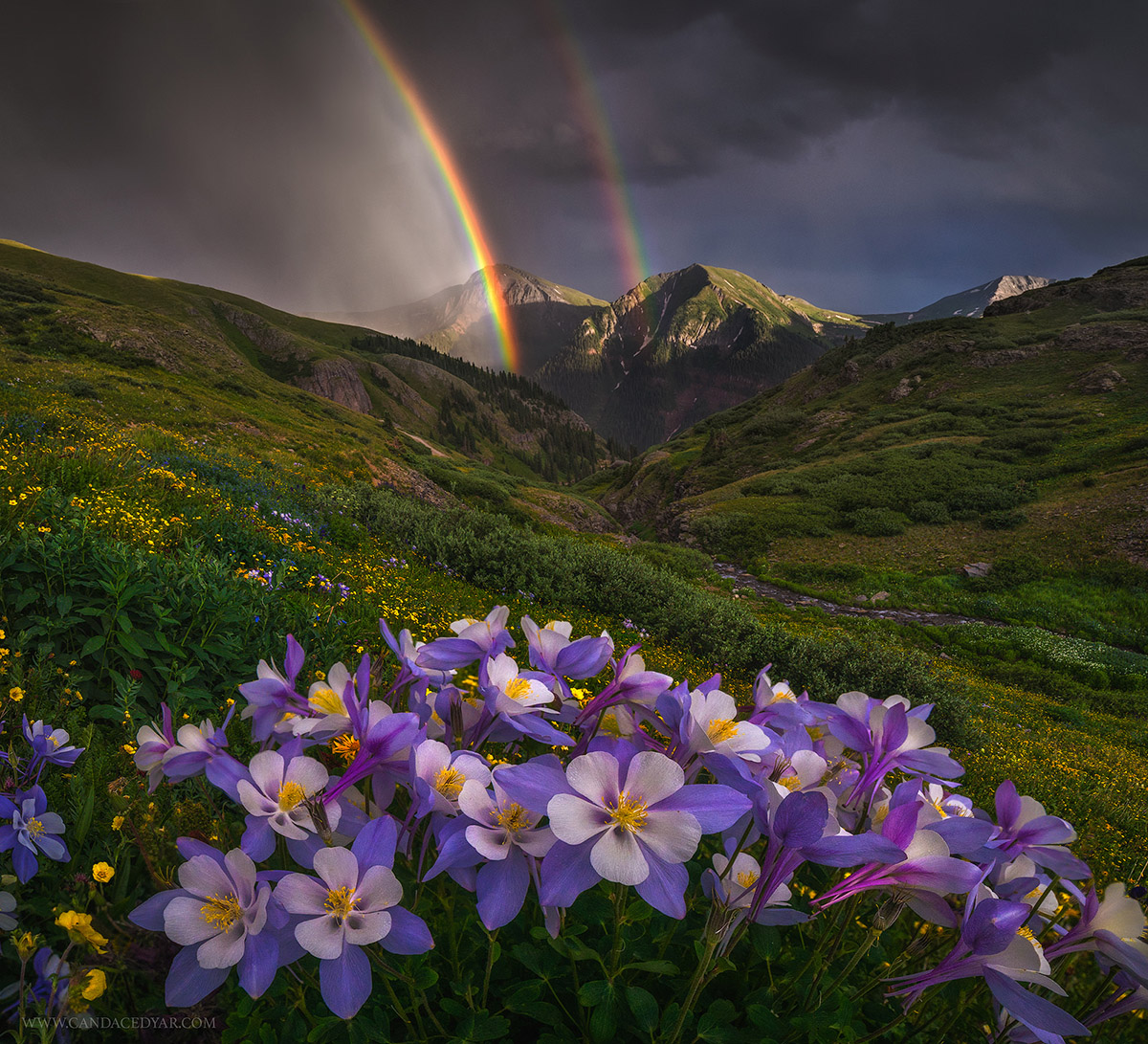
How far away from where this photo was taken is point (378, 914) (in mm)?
824

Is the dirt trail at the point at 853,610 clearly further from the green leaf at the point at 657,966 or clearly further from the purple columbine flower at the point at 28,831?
the purple columbine flower at the point at 28,831

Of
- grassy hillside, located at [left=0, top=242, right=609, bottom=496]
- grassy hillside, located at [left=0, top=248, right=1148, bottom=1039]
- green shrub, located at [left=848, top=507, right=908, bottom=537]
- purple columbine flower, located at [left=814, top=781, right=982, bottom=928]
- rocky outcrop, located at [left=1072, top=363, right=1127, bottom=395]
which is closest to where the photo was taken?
purple columbine flower, located at [left=814, top=781, right=982, bottom=928]

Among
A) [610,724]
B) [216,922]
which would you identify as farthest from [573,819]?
[216,922]

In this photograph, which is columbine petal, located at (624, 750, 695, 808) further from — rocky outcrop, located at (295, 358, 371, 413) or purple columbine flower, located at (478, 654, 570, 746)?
rocky outcrop, located at (295, 358, 371, 413)

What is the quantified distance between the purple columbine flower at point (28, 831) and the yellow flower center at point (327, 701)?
859 mm

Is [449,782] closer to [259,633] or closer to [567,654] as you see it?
[567,654]

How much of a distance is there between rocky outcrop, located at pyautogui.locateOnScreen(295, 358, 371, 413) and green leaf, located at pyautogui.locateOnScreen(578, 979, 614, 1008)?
375ft

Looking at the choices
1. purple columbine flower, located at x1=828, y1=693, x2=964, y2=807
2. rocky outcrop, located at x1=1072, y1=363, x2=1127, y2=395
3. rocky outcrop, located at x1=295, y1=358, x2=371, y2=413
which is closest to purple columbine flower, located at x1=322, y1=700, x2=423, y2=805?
purple columbine flower, located at x1=828, y1=693, x2=964, y2=807

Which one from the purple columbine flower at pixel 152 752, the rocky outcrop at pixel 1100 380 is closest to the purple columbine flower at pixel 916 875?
the purple columbine flower at pixel 152 752

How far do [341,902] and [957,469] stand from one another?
35238mm

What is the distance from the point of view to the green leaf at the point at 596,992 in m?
1.08

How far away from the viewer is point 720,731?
108cm

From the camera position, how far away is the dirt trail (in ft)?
53.5

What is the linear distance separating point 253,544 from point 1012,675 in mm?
15333
